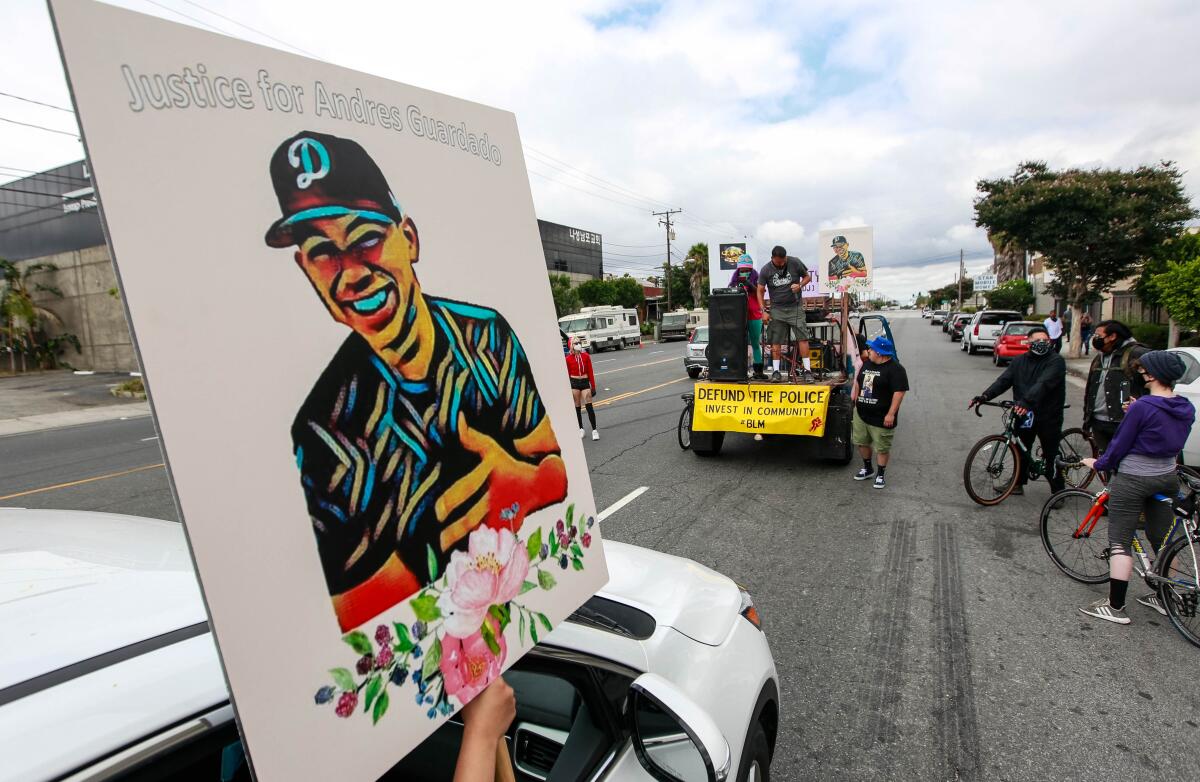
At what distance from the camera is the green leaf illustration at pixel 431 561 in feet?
4.02

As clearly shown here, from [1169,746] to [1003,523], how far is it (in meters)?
3.20

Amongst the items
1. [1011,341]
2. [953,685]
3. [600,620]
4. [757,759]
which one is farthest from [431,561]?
[1011,341]

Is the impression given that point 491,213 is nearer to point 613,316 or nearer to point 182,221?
point 182,221

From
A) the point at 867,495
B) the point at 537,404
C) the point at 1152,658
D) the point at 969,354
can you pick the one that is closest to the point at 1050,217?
the point at 969,354

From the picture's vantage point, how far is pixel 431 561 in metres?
1.24

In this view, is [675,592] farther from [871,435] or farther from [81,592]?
[871,435]

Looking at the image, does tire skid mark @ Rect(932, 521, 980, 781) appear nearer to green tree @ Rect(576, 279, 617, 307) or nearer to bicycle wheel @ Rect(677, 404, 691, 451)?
bicycle wheel @ Rect(677, 404, 691, 451)

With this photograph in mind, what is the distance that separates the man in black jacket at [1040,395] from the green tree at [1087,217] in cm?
1752

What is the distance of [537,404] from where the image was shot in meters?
1.68

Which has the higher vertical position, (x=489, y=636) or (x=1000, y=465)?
(x=489, y=636)

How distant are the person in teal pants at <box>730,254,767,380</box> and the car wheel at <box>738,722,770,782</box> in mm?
→ 6738

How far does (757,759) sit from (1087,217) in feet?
78.4

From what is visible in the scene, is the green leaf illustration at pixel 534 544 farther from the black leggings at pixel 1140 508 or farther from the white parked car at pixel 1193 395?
the white parked car at pixel 1193 395

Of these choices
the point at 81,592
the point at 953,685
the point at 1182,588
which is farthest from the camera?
the point at 1182,588
